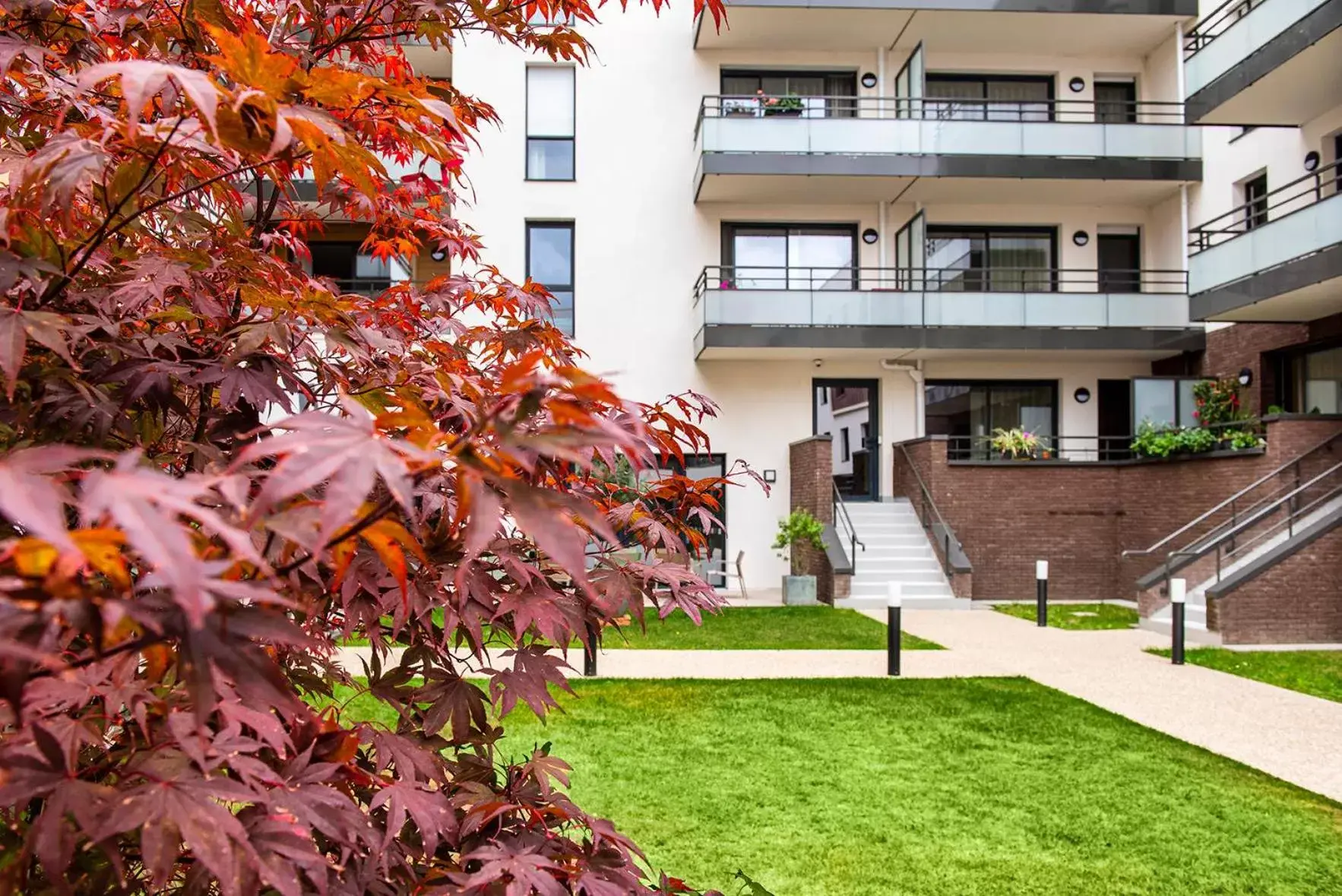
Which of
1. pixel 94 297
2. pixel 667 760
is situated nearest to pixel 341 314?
pixel 94 297

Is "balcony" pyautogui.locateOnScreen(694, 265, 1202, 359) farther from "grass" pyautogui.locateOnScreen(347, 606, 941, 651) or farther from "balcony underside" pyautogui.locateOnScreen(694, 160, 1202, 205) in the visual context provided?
"grass" pyautogui.locateOnScreen(347, 606, 941, 651)

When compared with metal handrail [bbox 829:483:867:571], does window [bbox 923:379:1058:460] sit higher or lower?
higher

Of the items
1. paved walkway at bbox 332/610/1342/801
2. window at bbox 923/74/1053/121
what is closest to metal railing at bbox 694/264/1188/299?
window at bbox 923/74/1053/121

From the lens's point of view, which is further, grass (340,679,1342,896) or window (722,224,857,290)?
window (722,224,857,290)

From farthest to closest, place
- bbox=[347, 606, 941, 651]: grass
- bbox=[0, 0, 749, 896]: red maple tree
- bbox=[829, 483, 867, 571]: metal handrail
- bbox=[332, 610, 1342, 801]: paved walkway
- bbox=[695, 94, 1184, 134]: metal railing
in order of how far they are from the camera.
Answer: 1. bbox=[695, 94, 1184, 134]: metal railing
2. bbox=[829, 483, 867, 571]: metal handrail
3. bbox=[347, 606, 941, 651]: grass
4. bbox=[332, 610, 1342, 801]: paved walkway
5. bbox=[0, 0, 749, 896]: red maple tree

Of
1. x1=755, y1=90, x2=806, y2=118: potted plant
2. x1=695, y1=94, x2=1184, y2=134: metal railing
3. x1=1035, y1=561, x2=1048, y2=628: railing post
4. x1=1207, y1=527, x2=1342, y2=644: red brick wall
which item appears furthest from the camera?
x1=755, y1=90, x2=806, y2=118: potted plant

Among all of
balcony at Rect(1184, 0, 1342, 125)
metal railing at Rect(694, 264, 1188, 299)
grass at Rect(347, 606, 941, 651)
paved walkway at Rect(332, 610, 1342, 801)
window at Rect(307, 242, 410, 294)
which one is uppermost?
balcony at Rect(1184, 0, 1342, 125)

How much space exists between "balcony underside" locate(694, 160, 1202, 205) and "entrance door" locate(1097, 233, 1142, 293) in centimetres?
116

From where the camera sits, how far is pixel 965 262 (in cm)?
1792

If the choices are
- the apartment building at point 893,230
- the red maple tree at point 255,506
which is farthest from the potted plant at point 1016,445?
the red maple tree at point 255,506

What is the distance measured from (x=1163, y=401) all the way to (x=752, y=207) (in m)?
8.46

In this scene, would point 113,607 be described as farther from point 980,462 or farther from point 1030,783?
point 980,462

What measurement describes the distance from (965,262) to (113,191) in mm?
18261

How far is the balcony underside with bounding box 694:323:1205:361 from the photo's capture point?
1617 centimetres
